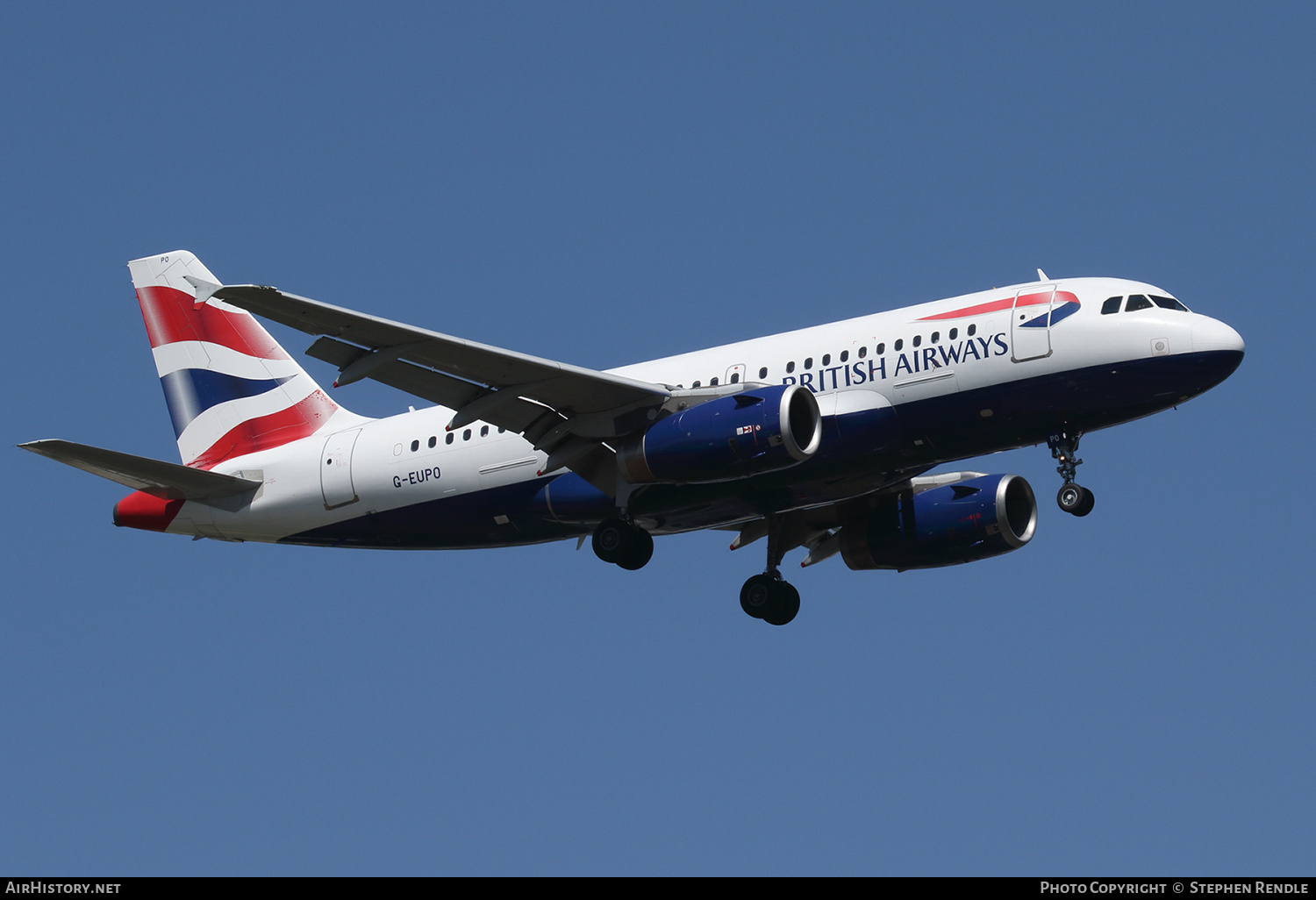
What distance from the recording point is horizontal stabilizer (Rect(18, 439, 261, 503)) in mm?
32219

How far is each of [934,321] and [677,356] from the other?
5581 mm

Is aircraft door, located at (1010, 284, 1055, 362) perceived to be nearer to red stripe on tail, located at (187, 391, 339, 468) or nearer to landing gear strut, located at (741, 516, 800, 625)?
landing gear strut, located at (741, 516, 800, 625)

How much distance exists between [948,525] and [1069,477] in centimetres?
501

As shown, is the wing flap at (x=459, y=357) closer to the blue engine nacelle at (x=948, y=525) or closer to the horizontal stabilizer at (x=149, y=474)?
the horizontal stabilizer at (x=149, y=474)

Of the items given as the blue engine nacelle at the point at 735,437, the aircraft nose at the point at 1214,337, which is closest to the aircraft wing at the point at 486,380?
the blue engine nacelle at the point at 735,437

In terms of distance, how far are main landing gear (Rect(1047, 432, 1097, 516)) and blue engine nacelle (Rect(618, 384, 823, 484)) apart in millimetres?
4358

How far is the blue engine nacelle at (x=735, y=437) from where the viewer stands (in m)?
30.2

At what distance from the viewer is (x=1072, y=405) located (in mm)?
30469

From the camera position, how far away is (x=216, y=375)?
129 feet

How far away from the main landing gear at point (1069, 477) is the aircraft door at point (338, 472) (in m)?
14.5

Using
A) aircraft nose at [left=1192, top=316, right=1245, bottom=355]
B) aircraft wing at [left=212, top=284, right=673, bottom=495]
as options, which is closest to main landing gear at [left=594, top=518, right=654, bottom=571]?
aircraft wing at [left=212, top=284, right=673, bottom=495]

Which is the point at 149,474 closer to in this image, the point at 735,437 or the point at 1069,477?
the point at 735,437

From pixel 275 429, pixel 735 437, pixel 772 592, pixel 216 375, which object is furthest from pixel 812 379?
pixel 216 375

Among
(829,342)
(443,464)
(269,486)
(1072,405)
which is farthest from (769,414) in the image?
(269,486)
